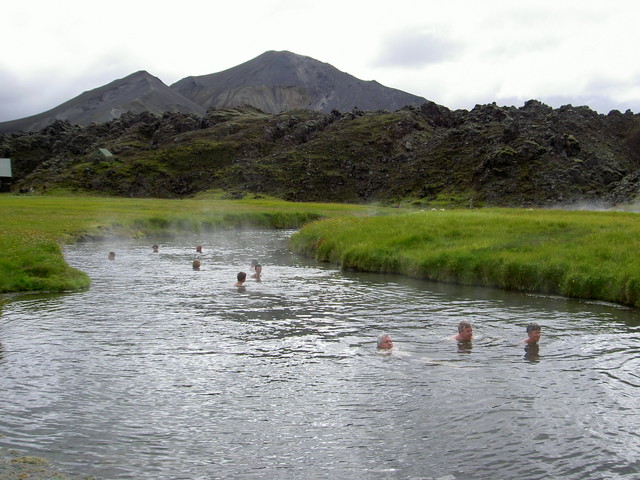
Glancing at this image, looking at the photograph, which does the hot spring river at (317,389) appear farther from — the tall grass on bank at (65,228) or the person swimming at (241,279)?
the person swimming at (241,279)

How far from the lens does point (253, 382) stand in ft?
→ 52.7

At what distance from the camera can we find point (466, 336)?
64.6 ft

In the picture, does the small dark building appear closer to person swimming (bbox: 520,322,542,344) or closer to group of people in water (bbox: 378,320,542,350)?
group of people in water (bbox: 378,320,542,350)

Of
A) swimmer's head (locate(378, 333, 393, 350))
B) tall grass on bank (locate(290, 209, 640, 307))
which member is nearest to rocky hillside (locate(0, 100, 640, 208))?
tall grass on bank (locate(290, 209, 640, 307))

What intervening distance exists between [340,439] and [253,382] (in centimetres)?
414

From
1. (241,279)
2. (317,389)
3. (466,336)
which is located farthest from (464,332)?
(241,279)

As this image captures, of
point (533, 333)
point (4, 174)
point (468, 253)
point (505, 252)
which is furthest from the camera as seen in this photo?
point (4, 174)

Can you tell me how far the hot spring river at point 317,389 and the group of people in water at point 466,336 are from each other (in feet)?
1.09

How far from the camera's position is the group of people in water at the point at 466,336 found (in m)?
18.7

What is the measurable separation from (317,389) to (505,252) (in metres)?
21.6

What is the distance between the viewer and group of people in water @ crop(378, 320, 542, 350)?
61.2ft

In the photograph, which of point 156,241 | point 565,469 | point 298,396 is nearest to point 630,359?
point 565,469

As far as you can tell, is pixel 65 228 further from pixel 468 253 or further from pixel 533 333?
pixel 533 333

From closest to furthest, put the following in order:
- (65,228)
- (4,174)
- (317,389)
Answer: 1. (317,389)
2. (65,228)
3. (4,174)
